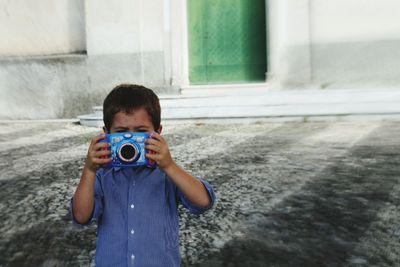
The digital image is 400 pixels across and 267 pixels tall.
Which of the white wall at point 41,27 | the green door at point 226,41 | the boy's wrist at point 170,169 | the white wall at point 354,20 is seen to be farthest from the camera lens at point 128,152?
the white wall at point 41,27

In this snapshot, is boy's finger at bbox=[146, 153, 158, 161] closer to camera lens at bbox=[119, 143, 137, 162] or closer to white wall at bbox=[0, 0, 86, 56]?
camera lens at bbox=[119, 143, 137, 162]

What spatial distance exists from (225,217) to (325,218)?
53cm

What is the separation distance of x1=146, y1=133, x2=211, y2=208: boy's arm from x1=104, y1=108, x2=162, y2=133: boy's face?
8 cm

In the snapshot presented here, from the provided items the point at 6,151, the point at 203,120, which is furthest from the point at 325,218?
the point at 203,120

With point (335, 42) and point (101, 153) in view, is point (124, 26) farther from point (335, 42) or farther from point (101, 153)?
point (101, 153)

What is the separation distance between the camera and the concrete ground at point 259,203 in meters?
2.17

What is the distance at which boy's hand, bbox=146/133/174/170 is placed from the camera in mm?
1391

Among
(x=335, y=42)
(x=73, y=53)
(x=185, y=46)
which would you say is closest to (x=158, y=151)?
(x=335, y=42)

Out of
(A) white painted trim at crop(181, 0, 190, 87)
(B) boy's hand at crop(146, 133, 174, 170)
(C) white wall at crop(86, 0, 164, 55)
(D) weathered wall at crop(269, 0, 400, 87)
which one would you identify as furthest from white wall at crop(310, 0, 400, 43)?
(B) boy's hand at crop(146, 133, 174, 170)

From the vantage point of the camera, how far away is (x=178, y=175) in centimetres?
145

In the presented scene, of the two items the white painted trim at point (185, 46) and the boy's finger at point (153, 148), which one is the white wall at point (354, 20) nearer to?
the white painted trim at point (185, 46)

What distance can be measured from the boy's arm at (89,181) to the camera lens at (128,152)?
42 millimetres

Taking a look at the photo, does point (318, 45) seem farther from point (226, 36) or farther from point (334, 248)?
point (334, 248)

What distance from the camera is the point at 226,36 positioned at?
30.1 ft
